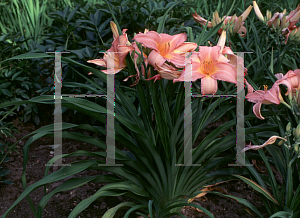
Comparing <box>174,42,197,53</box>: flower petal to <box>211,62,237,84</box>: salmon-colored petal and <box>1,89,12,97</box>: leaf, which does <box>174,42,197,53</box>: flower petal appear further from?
<box>1,89,12,97</box>: leaf

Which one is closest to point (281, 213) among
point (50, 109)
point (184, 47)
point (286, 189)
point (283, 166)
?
point (286, 189)

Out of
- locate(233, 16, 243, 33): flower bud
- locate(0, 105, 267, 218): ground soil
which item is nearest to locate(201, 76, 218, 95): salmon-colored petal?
locate(233, 16, 243, 33): flower bud

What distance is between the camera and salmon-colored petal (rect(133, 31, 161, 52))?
3.09 feet

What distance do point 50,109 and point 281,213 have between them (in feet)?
5.46

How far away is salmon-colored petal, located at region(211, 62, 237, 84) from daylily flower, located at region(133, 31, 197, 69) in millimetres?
116

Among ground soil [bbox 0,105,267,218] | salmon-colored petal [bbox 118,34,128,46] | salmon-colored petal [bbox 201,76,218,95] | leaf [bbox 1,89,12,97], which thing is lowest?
ground soil [bbox 0,105,267,218]

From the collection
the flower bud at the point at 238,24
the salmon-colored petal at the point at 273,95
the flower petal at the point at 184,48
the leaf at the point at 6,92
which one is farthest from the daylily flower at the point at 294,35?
the leaf at the point at 6,92

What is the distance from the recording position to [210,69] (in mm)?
964

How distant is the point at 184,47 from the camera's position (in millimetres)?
1030

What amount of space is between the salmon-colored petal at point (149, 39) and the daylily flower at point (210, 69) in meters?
0.13

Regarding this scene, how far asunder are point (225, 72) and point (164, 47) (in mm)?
225

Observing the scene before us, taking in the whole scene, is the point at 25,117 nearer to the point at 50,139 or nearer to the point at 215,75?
the point at 50,139

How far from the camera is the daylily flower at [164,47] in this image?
0.94 metres

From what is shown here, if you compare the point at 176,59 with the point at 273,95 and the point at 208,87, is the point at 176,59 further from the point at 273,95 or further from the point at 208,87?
the point at 273,95
